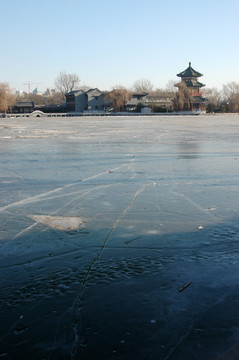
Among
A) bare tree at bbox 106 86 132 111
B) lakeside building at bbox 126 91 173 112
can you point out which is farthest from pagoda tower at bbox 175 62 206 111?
bare tree at bbox 106 86 132 111

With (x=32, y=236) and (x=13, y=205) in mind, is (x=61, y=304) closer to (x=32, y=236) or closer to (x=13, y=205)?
(x=32, y=236)

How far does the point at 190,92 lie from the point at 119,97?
698 inches

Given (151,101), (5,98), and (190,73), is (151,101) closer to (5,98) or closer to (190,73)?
(190,73)

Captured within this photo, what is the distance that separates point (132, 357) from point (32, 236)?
2847 millimetres

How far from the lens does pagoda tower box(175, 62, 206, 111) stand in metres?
84.8

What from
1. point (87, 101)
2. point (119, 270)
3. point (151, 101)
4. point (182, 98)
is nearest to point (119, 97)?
point (151, 101)

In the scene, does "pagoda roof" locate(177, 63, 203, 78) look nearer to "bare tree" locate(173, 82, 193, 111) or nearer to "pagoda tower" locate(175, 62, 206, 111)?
"pagoda tower" locate(175, 62, 206, 111)

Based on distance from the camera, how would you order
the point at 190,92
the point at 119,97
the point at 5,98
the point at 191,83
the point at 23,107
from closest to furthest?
1. the point at 190,92
2. the point at 191,83
3. the point at 5,98
4. the point at 119,97
5. the point at 23,107

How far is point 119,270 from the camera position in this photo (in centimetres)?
409

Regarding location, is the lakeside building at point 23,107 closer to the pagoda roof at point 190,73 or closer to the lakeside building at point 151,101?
the lakeside building at point 151,101

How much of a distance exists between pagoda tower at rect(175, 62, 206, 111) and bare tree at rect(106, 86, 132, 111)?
44.0ft

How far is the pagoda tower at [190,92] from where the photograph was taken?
278 feet

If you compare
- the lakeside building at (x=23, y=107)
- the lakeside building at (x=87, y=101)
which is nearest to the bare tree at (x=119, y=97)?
the lakeside building at (x=87, y=101)

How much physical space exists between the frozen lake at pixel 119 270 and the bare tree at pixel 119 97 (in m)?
86.2
